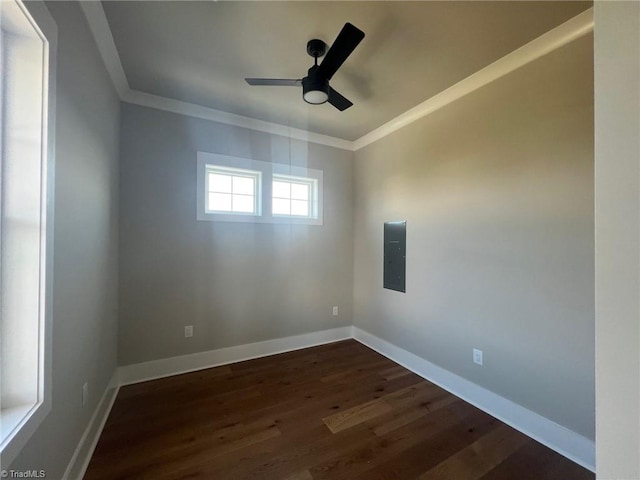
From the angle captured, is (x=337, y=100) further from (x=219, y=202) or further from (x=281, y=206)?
(x=219, y=202)

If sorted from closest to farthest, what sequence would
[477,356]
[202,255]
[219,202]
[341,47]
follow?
1. [341,47]
2. [477,356]
3. [202,255]
4. [219,202]

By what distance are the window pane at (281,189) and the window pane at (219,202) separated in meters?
0.53

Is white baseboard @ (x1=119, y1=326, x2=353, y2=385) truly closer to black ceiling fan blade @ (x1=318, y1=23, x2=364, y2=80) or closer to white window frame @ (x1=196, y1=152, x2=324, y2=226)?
white window frame @ (x1=196, y1=152, x2=324, y2=226)

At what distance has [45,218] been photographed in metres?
1.07

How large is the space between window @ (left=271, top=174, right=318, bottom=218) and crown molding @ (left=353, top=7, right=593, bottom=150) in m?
1.25

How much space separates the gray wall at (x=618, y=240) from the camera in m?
0.56

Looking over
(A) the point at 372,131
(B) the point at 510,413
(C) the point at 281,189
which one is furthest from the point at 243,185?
(B) the point at 510,413

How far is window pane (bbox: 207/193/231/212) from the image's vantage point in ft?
9.23

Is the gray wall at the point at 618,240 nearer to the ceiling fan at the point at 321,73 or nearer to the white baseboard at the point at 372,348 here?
the ceiling fan at the point at 321,73

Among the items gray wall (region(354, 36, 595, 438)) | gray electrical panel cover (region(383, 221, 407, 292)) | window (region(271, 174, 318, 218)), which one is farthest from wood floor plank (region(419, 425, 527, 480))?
window (region(271, 174, 318, 218))

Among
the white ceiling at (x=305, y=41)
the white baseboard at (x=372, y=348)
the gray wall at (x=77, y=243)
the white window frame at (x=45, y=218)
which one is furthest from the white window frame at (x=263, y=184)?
the white window frame at (x=45, y=218)

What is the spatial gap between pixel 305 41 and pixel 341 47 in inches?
16.3

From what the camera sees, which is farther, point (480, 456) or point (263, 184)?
point (263, 184)

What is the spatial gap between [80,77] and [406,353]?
11.0ft
